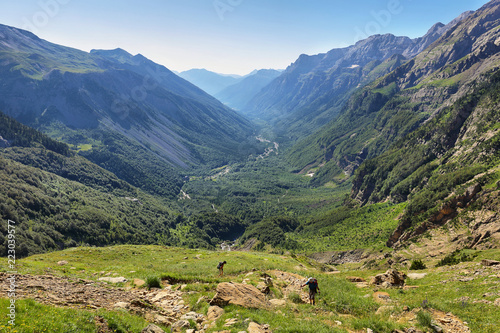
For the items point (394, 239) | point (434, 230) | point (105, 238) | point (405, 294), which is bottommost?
point (105, 238)

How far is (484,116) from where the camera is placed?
439 ft

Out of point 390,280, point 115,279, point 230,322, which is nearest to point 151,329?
point 230,322

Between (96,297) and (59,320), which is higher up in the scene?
(59,320)

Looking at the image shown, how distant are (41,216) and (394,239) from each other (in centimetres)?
16966

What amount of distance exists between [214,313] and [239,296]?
2994mm

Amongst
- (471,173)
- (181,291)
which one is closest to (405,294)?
(181,291)

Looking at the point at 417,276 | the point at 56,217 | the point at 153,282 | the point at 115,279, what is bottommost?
the point at 56,217

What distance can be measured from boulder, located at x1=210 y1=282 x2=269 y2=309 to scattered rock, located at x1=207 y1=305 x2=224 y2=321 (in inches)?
27.9

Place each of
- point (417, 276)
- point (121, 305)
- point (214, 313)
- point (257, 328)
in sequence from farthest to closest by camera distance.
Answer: point (417, 276) < point (214, 313) < point (121, 305) < point (257, 328)

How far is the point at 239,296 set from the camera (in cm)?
2191

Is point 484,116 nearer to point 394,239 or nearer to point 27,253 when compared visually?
point 394,239

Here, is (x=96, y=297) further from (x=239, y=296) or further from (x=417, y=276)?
(x=417, y=276)

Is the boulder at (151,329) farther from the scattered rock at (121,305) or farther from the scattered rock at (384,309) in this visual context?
the scattered rock at (384,309)

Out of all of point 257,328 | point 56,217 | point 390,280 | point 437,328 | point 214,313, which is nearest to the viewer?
point 257,328
